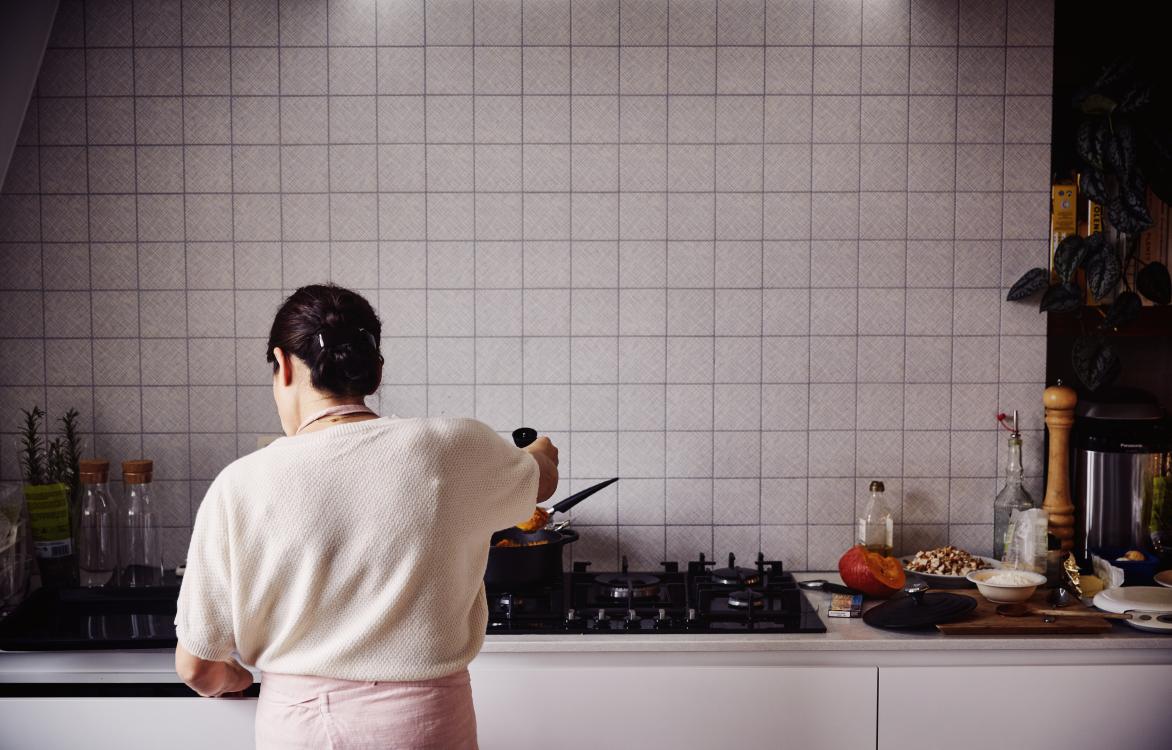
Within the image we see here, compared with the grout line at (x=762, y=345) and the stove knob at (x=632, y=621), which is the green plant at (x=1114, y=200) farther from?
the stove knob at (x=632, y=621)

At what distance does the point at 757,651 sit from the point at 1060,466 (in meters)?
0.94

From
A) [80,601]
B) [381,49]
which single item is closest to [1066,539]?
[381,49]

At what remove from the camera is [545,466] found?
4.82 ft

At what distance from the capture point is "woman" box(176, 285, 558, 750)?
1180 mm

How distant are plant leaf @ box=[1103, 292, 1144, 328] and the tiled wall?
174 mm

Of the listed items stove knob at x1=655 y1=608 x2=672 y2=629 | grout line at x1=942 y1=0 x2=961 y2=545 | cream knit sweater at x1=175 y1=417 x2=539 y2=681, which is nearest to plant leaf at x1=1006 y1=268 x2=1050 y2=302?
grout line at x1=942 y1=0 x2=961 y2=545

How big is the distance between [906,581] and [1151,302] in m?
0.88

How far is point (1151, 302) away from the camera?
2158 mm

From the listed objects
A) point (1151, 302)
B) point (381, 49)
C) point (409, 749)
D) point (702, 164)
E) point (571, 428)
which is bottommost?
point (409, 749)

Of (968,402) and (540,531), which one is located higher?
(968,402)

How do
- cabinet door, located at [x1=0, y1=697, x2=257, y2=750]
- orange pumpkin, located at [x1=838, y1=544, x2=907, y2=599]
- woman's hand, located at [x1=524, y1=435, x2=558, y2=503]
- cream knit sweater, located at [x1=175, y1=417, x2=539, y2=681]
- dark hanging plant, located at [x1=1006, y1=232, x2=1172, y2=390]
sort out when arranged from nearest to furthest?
cream knit sweater, located at [x1=175, y1=417, x2=539, y2=681] → woman's hand, located at [x1=524, y1=435, x2=558, y2=503] → cabinet door, located at [x1=0, y1=697, x2=257, y2=750] → orange pumpkin, located at [x1=838, y1=544, x2=907, y2=599] → dark hanging plant, located at [x1=1006, y1=232, x2=1172, y2=390]

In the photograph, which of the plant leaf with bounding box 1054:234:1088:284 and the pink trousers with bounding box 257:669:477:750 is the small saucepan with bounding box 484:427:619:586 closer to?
the pink trousers with bounding box 257:669:477:750

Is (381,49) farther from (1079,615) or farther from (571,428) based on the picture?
(1079,615)

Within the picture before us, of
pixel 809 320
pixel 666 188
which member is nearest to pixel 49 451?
pixel 666 188
